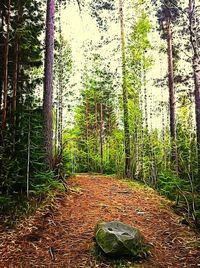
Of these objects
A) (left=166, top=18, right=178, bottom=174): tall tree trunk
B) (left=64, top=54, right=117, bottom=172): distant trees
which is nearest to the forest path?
(left=166, top=18, right=178, bottom=174): tall tree trunk

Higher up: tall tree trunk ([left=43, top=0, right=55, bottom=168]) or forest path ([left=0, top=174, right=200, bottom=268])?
tall tree trunk ([left=43, top=0, right=55, bottom=168])

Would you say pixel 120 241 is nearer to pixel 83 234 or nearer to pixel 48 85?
pixel 83 234

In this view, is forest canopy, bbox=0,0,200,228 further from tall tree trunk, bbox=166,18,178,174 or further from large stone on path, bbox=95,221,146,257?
large stone on path, bbox=95,221,146,257

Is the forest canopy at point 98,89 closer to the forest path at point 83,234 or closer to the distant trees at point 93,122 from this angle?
the distant trees at point 93,122

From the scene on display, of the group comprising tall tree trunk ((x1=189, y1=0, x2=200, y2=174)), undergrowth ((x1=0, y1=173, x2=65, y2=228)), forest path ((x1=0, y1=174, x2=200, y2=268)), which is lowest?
forest path ((x1=0, y1=174, x2=200, y2=268))

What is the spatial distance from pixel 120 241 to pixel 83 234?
1276 mm

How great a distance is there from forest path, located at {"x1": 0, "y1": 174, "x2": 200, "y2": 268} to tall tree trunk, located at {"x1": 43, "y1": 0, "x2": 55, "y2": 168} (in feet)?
5.52

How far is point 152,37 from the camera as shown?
18438 millimetres

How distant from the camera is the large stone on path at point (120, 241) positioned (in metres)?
5.10

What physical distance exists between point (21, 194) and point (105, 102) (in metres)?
17.3

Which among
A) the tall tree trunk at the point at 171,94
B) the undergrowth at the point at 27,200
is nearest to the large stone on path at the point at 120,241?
the undergrowth at the point at 27,200

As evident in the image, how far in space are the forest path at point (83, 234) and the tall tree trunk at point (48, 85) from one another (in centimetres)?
168

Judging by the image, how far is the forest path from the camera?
519 centimetres

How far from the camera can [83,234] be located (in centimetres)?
619
